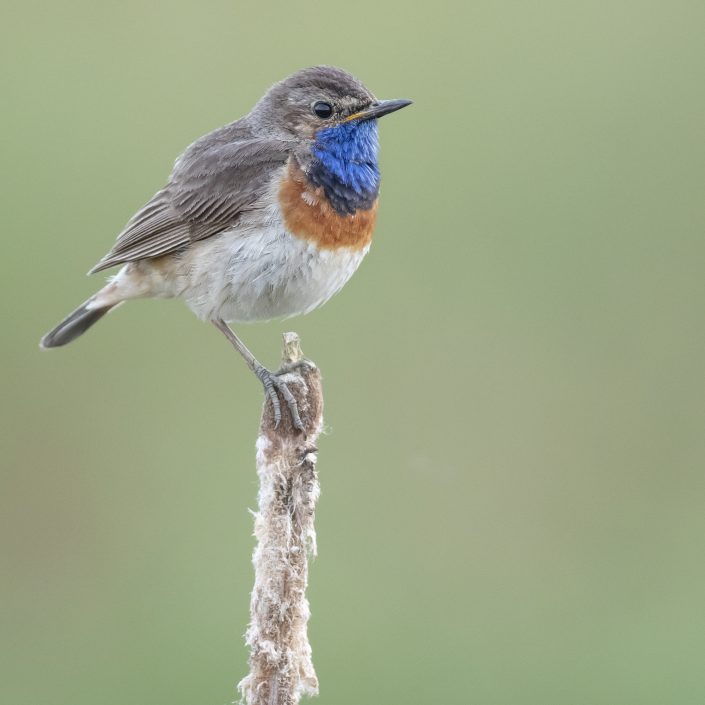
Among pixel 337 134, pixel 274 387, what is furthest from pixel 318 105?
pixel 274 387

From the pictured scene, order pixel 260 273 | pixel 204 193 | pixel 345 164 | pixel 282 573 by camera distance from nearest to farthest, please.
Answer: pixel 282 573
pixel 260 273
pixel 345 164
pixel 204 193

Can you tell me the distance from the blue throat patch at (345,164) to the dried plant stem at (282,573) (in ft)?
5.16

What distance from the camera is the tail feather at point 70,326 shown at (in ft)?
22.8

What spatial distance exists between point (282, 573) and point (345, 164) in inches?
94.4

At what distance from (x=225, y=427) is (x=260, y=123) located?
2.84 metres

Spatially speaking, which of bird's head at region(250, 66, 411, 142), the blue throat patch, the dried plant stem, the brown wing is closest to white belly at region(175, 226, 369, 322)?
the brown wing

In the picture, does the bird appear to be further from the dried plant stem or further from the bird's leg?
the dried plant stem

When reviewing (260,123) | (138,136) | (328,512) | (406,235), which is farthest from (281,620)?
(138,136)

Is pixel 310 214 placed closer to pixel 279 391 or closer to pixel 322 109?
pixel 322 109

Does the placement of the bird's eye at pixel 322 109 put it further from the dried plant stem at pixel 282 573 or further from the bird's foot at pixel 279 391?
the dried plant stem at pixel 282 573

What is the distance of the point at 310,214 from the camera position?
607 cm

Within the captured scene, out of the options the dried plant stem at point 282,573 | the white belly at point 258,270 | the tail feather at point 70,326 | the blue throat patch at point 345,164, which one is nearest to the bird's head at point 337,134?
the blue throat patch at point 345,164

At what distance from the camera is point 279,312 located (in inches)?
248

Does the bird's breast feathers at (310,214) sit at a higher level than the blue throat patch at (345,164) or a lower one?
lower
